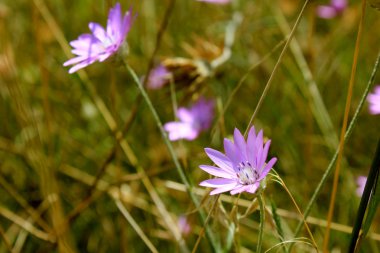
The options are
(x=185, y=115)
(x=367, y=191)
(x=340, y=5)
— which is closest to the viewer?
(x=367, y=191)

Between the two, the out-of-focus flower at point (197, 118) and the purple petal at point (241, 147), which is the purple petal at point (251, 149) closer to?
the purple petal at point (241, 147)

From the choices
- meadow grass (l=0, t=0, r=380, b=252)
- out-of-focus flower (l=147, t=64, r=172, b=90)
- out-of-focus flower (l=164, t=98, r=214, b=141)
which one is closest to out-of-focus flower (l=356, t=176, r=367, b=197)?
meadow grass (l=0, t=0, r=380, b=252)

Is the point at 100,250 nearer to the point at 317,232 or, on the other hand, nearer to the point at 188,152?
the point at 188,152

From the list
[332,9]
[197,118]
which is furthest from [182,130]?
[332,9]

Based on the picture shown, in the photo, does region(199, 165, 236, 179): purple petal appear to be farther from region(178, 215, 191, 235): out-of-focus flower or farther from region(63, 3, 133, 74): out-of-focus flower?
region(178, 215, 191, 235): out-of-focus flower

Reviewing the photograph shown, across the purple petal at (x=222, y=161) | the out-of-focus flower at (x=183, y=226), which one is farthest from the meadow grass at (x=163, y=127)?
the purple petal at (x=222, y=161)

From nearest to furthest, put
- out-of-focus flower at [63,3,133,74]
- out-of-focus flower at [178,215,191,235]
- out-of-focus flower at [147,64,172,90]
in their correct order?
out-of-focus flower at [63,3,133,74] < out-of-focus flower at [178,215,191,235] < out-of-focus flower at [147,64,172,90]

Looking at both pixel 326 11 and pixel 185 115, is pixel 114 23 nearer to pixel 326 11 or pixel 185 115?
pixel 185 115

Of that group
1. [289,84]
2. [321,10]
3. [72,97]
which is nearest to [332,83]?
[289,84]
